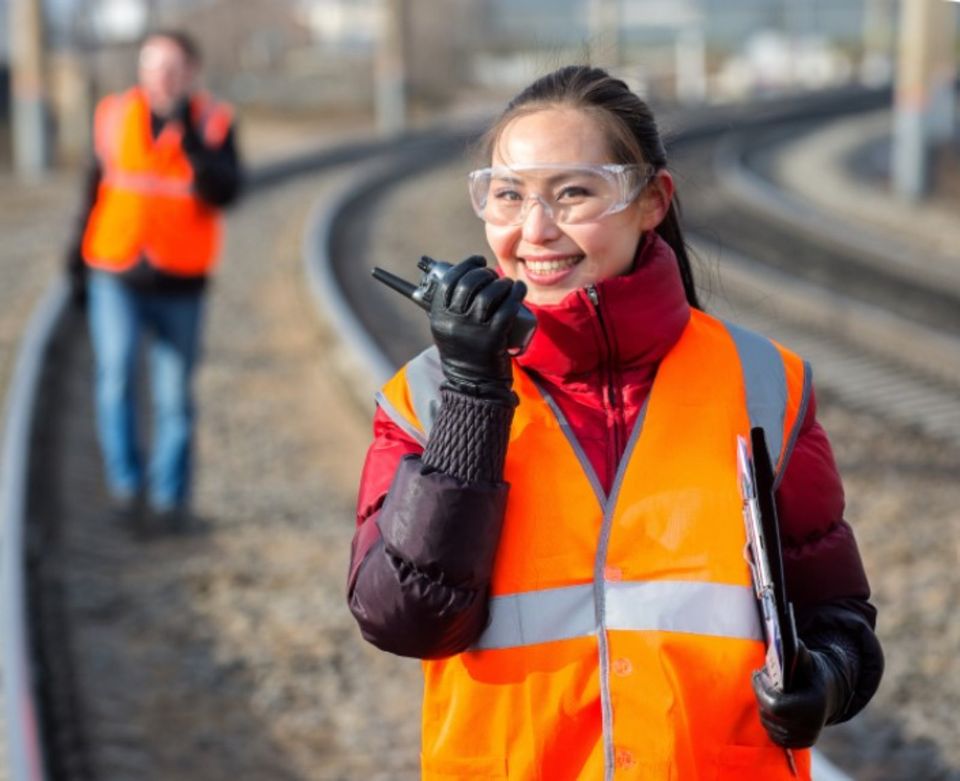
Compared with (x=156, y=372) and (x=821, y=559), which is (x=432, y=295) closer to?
(x=821, y=559)

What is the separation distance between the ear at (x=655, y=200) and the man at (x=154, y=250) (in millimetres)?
4750

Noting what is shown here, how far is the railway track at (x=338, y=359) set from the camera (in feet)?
16.4

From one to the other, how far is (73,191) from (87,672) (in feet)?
56.3

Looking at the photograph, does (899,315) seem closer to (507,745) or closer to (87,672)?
(87,672)

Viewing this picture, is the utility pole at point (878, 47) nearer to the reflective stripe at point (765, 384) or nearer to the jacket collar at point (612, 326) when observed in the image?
the reflective stripe at point (765, 384)

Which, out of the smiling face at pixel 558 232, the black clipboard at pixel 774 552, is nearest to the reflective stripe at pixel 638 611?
the black clipboard at pixel 774 552

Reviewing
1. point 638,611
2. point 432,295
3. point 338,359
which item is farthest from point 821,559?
point 338,359

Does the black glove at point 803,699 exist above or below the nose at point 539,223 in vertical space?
below

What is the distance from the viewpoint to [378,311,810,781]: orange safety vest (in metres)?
2.26

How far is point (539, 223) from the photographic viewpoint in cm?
237

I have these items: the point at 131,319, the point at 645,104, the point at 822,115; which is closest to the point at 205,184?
the point at 131,319

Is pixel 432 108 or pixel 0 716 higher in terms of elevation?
pixel 0 716

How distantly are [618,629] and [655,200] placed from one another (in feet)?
2.18

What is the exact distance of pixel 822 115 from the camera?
33875 millimetres
